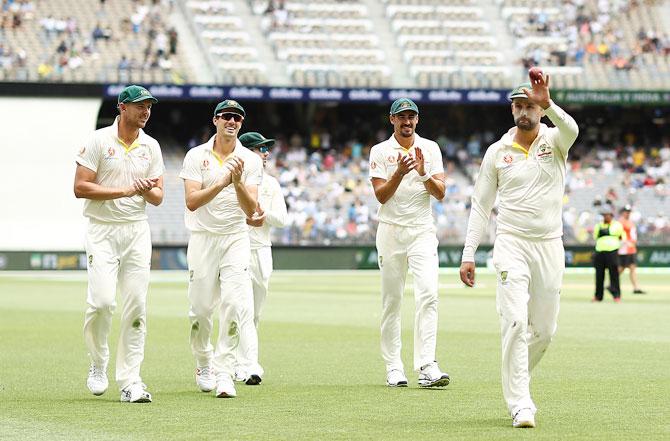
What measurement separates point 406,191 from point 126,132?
273 cm

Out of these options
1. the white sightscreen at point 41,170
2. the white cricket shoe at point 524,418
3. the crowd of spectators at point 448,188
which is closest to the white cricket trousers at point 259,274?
the white cricket shoe at point 524,418

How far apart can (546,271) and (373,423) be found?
164cm

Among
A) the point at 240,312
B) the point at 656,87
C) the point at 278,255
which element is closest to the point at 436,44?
the point at 656,87

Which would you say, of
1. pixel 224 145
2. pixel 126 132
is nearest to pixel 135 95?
pixel 126 132

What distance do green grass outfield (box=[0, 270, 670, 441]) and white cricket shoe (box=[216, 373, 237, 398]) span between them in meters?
0.17

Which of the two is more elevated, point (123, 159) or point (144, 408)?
point (123, 159)

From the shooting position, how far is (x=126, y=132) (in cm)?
1098

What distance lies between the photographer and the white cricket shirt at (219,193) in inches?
450

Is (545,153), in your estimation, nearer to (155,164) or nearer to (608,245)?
(155,164)

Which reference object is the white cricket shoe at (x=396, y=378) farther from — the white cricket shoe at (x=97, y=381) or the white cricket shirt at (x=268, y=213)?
the white cricket shoe at (x=97, y=381)

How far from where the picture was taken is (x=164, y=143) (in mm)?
50875

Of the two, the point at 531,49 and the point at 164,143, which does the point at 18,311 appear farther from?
the point at 531,49

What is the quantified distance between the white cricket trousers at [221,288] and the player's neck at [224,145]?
0.72 meters

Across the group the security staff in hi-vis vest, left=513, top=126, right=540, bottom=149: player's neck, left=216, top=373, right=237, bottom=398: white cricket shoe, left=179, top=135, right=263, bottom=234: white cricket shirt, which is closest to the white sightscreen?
the security staff in hi-vis vest
